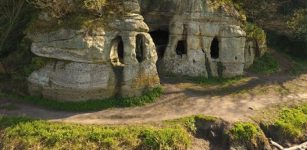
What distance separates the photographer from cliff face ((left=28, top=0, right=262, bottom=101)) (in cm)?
2656

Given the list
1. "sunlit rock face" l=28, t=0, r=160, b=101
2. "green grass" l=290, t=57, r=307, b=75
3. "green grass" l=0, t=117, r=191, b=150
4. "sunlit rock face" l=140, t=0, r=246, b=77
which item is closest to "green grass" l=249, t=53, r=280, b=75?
"green grass" l=290, t=57, r=307, b=75

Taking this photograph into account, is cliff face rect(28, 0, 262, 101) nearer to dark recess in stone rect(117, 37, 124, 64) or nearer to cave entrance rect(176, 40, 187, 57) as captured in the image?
dark recess in stone rect(117, 37, 124, 64)

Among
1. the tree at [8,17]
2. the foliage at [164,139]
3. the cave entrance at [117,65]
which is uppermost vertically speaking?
the tree at [8,17]

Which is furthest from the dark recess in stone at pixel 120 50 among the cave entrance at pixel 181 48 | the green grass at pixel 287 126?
the green grass at pixel 287 126

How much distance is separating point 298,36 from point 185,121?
1734cm

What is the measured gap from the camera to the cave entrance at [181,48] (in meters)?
32.8

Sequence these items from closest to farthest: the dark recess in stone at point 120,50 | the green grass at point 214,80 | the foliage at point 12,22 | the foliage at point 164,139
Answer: the foliage at point 164,139 < the dark recess in stone at point 120,50 < the foliage at point 12,22 < the green grass at point 214,80

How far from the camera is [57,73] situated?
26.7 metres

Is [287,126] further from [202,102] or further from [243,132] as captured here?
[202,102]

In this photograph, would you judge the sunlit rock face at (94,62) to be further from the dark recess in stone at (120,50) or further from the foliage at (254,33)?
the foliage at (254,33)

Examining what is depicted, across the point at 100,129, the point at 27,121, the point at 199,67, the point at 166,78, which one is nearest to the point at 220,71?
the point at 199,67

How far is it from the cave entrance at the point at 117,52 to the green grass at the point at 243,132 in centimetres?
799

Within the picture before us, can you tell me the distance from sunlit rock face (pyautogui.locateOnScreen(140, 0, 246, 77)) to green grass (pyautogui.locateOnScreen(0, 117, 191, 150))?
30.3 feet

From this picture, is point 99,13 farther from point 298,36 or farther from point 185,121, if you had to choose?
point 298,36
